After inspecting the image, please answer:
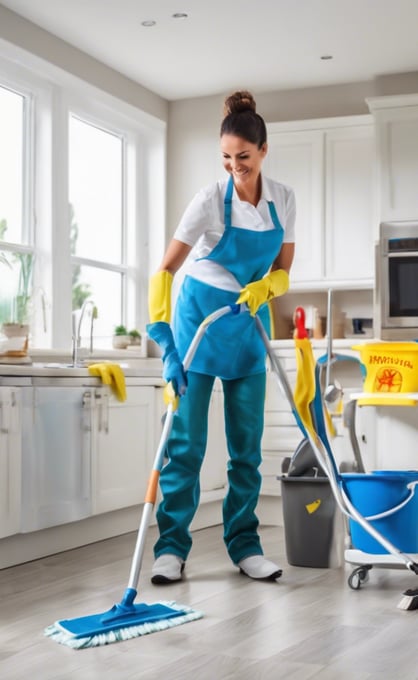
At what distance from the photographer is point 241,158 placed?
3.17 meters

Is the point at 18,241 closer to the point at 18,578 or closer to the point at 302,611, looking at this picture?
the point at 18,578

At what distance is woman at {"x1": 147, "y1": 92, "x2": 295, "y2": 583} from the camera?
3.18 meters

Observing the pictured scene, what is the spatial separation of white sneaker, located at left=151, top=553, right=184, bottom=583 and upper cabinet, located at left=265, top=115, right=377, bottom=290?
8.76ft

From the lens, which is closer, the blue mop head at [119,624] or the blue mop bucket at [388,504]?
the blue mop head at [119,624]

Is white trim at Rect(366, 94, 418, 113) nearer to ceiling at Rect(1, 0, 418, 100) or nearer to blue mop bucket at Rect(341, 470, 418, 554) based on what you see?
ceiling at Rect(1, 0, 418, 100)

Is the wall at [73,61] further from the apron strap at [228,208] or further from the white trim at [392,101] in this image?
the apron strap at [228,208]

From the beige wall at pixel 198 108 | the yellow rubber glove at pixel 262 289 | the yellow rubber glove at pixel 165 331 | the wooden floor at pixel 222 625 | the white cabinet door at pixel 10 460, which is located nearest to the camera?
the wooden floor at pixel 222 625

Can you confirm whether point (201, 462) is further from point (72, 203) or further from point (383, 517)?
point (72, 203)

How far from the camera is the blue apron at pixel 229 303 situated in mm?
3213

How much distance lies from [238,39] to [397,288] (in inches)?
62.3

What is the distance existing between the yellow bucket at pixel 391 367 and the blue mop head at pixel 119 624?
158 cm

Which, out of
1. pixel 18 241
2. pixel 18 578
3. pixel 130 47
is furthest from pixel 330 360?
pixel 130 47

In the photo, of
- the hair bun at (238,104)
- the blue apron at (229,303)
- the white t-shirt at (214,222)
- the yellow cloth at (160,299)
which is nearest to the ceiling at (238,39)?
the hair bun at (238,104)

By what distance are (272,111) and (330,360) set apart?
8.60ft
